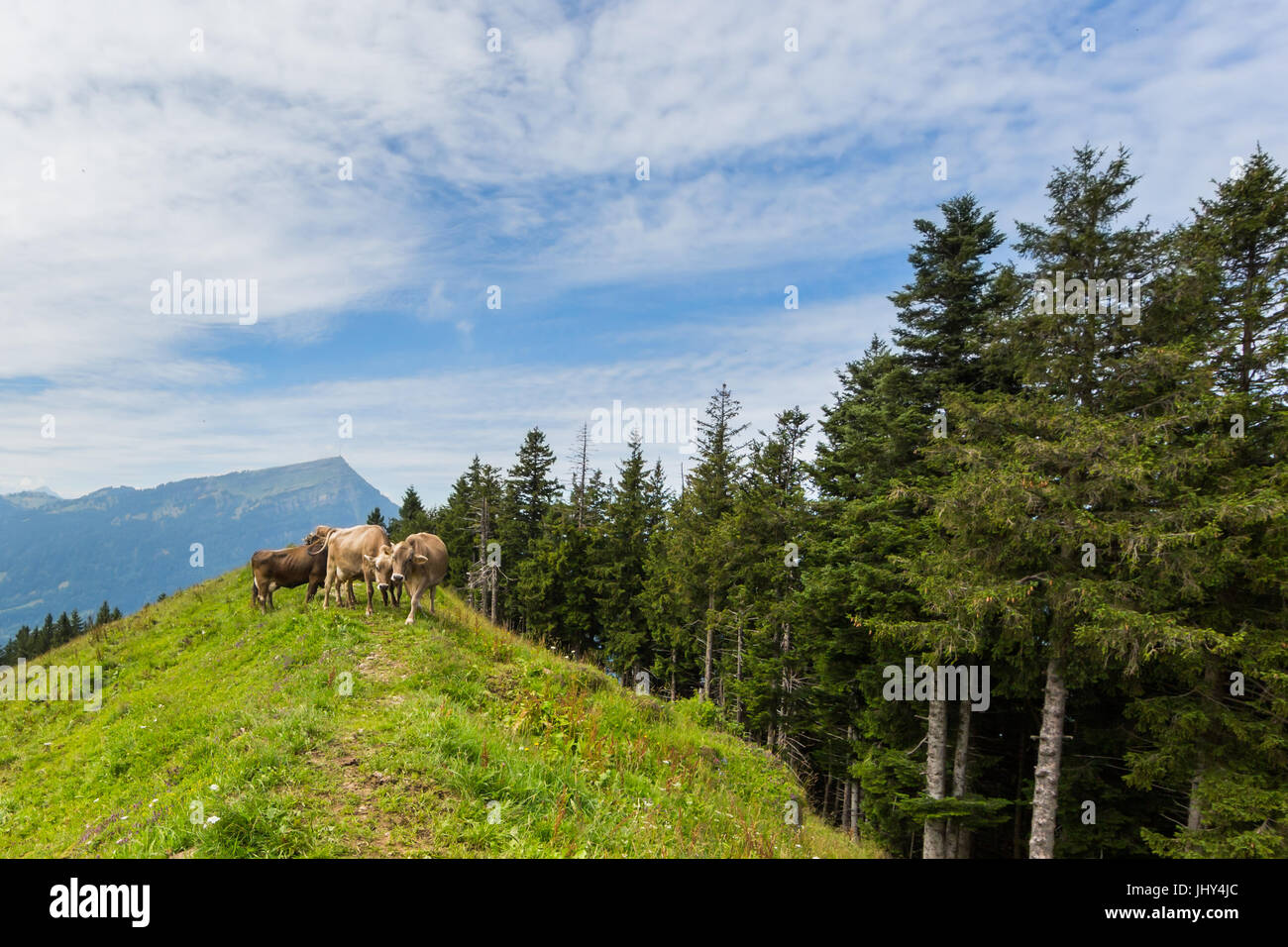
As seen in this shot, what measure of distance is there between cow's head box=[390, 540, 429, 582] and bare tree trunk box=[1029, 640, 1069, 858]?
606 inches

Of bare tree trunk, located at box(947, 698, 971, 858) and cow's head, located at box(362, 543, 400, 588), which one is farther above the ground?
cow's head, located at box(362, 543, 400, 588)

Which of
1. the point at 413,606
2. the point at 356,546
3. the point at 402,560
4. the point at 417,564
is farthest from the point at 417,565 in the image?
the point at 356,546

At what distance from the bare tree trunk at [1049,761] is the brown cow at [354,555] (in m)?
16.7

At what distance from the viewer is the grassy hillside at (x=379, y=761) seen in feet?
17.4

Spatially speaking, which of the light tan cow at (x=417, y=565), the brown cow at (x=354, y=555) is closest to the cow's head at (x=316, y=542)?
→ the brown cow at (x=354, y=555)

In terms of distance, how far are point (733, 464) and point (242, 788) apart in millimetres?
29218

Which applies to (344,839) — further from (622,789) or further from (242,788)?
(622,789)

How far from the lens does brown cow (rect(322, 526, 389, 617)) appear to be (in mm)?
14023

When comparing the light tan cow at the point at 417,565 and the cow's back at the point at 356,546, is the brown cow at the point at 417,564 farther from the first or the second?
the cow's back at the point at 356,546

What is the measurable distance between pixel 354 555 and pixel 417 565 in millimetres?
2017

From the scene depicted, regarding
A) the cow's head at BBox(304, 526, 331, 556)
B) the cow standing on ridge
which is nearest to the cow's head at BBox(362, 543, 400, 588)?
the cow standing on ridge

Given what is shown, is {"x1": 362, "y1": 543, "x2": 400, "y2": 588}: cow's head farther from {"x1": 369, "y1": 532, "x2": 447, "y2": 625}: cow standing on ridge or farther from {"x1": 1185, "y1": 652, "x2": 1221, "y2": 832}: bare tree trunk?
{"x1": 1185, "y1": 652, "x2": 1221, "y2": 832}: bare tree trunk

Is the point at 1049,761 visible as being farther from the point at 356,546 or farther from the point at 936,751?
the point at 356,546
